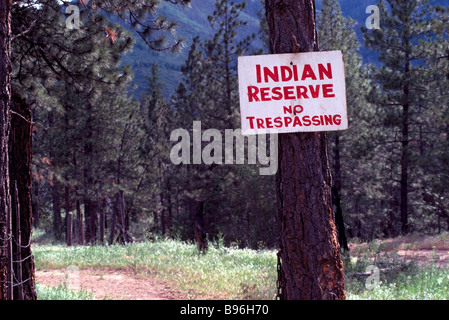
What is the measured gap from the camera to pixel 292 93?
3014 mm

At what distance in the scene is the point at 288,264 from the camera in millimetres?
3258

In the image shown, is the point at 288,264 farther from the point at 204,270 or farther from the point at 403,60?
the point at 403,60

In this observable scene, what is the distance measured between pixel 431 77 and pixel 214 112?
12.0m

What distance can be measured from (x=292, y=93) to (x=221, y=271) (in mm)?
5524

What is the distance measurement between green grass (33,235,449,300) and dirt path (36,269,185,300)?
8.9 inches

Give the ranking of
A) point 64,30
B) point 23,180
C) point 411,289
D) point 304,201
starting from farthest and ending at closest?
1. point 64,30
2. point 411,289
3. point 23,180
4. point 304,201

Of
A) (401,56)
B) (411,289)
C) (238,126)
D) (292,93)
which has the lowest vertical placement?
(411,289)

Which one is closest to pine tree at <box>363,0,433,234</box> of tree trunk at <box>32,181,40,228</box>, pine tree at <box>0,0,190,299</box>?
pine tree at <box>0,0,190,299</box>

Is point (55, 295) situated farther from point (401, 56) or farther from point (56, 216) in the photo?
point (56, 216)

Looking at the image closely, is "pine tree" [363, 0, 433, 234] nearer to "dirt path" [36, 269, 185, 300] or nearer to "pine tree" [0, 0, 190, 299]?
"pine tree" [0, 0, 190, 299]

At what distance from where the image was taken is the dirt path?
22.1 feet

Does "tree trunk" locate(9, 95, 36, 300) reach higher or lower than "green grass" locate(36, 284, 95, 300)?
higher

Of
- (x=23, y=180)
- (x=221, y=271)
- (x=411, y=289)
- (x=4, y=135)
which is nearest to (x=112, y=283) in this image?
(x=221, y=271)

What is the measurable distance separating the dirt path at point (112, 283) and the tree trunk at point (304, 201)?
386 centimetres
